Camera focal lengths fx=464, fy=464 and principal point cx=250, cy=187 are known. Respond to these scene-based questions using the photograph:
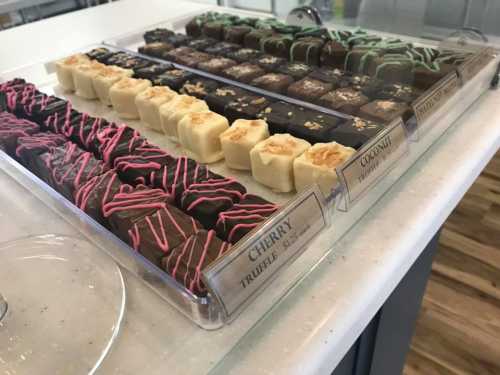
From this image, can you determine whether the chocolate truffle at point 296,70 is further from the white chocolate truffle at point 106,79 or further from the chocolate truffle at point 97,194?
the chocolate truffle at point 97,194

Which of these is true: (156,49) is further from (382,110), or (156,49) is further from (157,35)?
(382,110)

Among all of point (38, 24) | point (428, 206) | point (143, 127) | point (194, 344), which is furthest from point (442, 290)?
point (38, 24)

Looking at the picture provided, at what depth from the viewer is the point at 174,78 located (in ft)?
4.45

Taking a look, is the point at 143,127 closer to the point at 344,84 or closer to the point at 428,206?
Result: the point at 344,84

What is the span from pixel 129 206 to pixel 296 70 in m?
0.75

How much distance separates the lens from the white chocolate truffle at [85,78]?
4.48 ft

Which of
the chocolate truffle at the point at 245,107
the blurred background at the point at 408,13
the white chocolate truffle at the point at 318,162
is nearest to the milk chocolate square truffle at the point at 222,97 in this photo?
the chocolate truffle at the point at 245,107

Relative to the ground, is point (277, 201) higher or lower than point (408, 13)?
lower

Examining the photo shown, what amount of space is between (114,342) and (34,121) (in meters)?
0.80

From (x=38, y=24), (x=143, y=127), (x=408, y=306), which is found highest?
(x=38, y=24)

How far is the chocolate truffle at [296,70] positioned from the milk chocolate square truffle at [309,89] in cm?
6

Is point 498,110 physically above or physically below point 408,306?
above

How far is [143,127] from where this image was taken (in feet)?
4.16

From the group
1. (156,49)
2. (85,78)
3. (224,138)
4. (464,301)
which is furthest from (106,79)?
(464,301)
